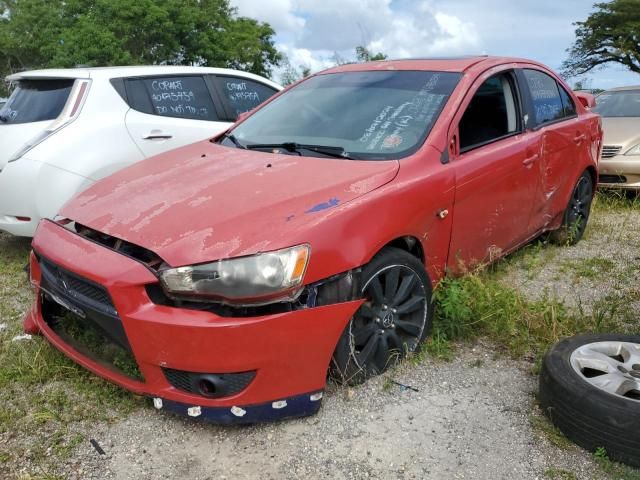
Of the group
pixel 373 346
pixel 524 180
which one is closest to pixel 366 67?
pixel 524 180

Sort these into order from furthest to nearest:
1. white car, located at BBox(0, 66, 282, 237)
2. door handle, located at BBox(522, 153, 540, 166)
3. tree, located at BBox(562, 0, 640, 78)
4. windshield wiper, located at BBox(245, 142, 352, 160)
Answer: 1. tree, located at BBox(562, 0, 640, 78)
2. white car, located at BBox(0, 66, 282, 237)
3. door handle, located at BBox(522, 153, 540, 166)
4. windshield wiper, located at BBox(245, 142, 352, 160)

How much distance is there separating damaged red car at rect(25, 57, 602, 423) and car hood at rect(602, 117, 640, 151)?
3425 millimetres

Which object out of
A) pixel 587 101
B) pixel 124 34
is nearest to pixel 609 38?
pixel 124 34

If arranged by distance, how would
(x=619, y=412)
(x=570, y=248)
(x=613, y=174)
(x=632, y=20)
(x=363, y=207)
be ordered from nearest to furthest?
(x=619, y=412)
(x=363, y=207)
(x=570, y=248)
(x=613, y=174)
(x=632, y=20)

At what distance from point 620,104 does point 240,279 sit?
26.0ft

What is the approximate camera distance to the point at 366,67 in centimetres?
393

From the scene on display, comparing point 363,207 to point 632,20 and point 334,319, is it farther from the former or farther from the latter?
point 632,20

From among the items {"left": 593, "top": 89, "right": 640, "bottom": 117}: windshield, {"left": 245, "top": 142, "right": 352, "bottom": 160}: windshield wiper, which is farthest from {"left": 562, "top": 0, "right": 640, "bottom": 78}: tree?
{"left": 245, "top": 142, "right": 352, "bottom": 160}: windshield wiper

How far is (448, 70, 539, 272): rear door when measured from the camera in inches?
131

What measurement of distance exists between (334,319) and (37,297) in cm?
169

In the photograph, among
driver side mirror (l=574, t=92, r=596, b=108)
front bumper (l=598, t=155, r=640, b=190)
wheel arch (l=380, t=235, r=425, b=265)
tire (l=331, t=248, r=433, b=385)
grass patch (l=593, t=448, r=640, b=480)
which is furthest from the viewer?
front bumper (l=598, t=155, r=640, b=190)

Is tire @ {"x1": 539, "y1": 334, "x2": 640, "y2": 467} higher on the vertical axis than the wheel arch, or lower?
lower

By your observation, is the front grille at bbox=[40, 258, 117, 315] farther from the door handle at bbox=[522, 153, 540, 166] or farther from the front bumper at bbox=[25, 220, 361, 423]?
the door handle at bbox=[522, 153, 540, 166]

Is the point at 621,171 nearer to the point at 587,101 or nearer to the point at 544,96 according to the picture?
the point at 587,101
